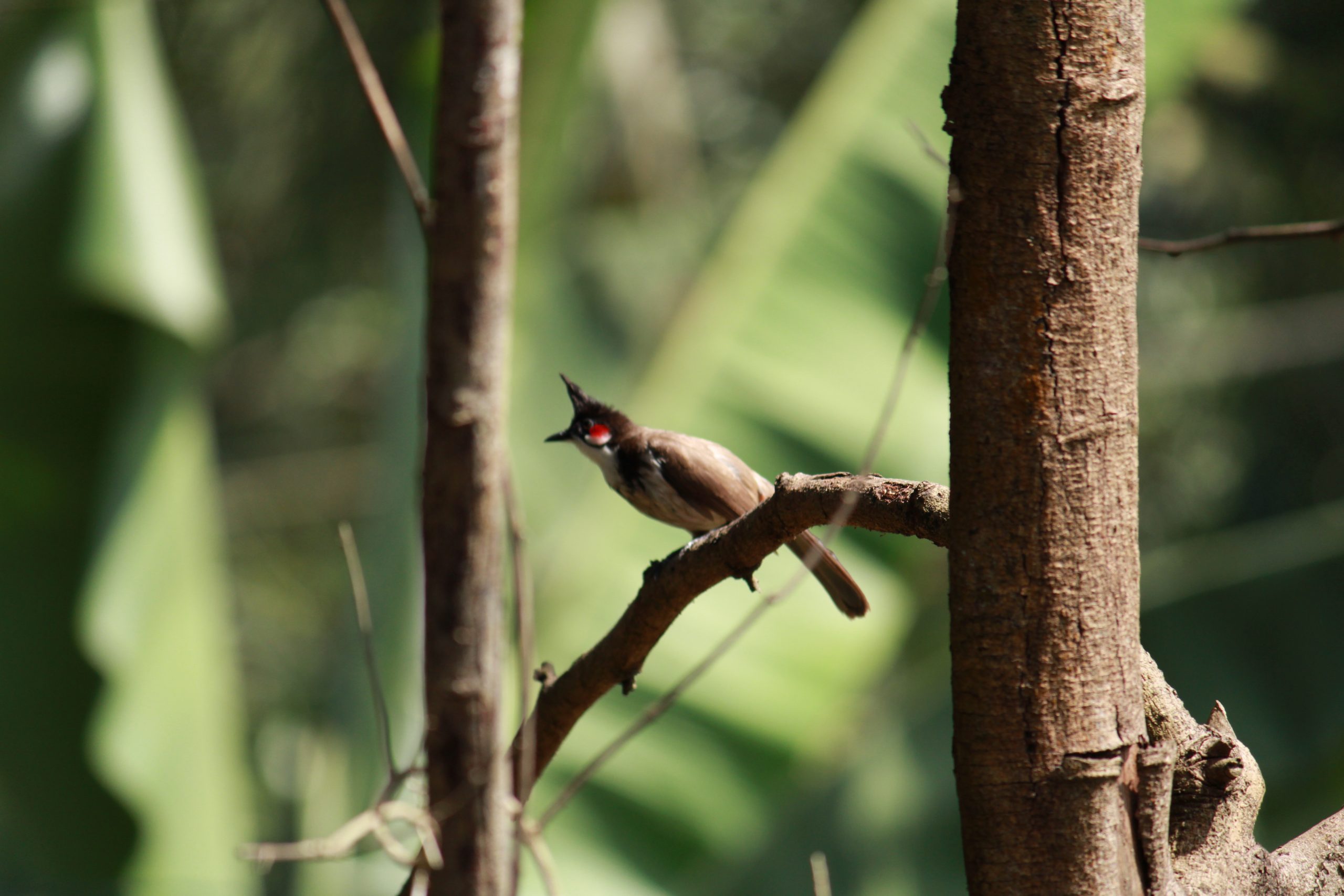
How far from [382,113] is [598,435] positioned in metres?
2.13

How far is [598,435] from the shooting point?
3.49 metres

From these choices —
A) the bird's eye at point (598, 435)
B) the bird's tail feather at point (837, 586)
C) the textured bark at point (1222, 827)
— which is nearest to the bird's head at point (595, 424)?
the bird's eye at point (598, 435)

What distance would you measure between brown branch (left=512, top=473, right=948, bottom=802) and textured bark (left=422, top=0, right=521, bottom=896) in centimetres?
38

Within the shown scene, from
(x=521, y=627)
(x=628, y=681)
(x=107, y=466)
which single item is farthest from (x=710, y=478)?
(x=107, y=466)

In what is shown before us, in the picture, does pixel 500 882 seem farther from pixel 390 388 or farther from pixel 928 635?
pixel 928 635

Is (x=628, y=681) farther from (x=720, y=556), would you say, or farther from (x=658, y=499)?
(x=658, y=499)

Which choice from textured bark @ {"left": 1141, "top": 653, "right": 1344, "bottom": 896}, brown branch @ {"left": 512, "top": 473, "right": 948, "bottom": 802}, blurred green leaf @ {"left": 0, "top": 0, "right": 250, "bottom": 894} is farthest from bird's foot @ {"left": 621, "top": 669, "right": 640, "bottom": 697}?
blurred green leaf @ {"left": 0, "top": 0, "right": 250, "bottom": 894}

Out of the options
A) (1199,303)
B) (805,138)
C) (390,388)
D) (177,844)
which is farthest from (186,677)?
(1199,303)

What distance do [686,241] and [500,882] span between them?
7524 millimetres

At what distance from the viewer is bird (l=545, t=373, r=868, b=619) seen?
10.4 feet

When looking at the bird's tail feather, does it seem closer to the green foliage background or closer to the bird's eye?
the bird's eye

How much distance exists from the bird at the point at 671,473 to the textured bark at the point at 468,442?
177cm

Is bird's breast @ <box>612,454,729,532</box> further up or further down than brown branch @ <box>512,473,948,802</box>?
further up

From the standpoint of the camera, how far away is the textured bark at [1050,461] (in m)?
1.38
